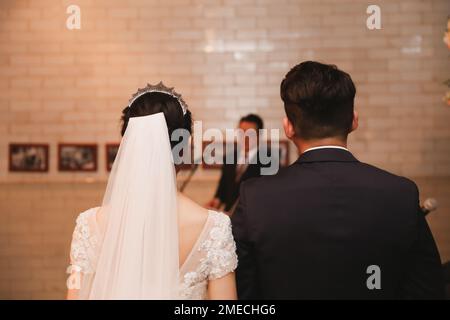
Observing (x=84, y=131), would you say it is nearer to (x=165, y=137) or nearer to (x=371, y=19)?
(x=371, y=19)

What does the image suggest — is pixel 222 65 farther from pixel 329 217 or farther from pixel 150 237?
pixel 329 217

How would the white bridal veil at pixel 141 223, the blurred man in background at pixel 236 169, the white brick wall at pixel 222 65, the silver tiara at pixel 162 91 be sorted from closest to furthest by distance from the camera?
the white bridal veil at pixel 141 223 < the silver tiara at pixel 162 91 < the blurred man in background at pixel 236 169 < the white brick wall at pixel 222 65

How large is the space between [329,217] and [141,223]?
622 millimetres

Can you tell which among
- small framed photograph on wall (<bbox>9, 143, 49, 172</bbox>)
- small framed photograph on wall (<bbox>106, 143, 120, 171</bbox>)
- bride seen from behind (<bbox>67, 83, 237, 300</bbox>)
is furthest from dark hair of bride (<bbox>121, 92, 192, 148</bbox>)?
small framed photograph on wall (<bbox>9, 143, 49, 172</bbox>)

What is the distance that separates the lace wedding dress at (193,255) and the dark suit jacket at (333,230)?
0.09 metres

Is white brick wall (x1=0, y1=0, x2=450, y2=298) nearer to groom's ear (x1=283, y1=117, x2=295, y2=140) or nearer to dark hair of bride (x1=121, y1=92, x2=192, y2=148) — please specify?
dark hair of bride (x1=121, y1=92, x2=192, y2=148)

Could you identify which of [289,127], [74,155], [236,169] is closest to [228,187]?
[236,169]

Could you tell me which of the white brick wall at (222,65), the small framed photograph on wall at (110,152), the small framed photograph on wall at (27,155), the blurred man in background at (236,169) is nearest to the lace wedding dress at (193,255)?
the blurred man in background at (236,169)

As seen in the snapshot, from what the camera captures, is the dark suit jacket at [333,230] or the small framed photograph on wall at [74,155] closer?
the dark suit jacket at [333,230]

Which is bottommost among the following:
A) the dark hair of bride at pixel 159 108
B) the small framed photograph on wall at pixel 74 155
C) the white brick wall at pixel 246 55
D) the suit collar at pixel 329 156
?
the small framed photograph on wall at pixel 74 155

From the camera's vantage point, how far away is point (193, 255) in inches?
78.2

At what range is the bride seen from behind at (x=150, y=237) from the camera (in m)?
1.96

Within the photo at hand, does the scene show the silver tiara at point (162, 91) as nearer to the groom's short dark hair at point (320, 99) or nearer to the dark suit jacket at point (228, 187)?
the groom's short dark hair at point (320, 99)
